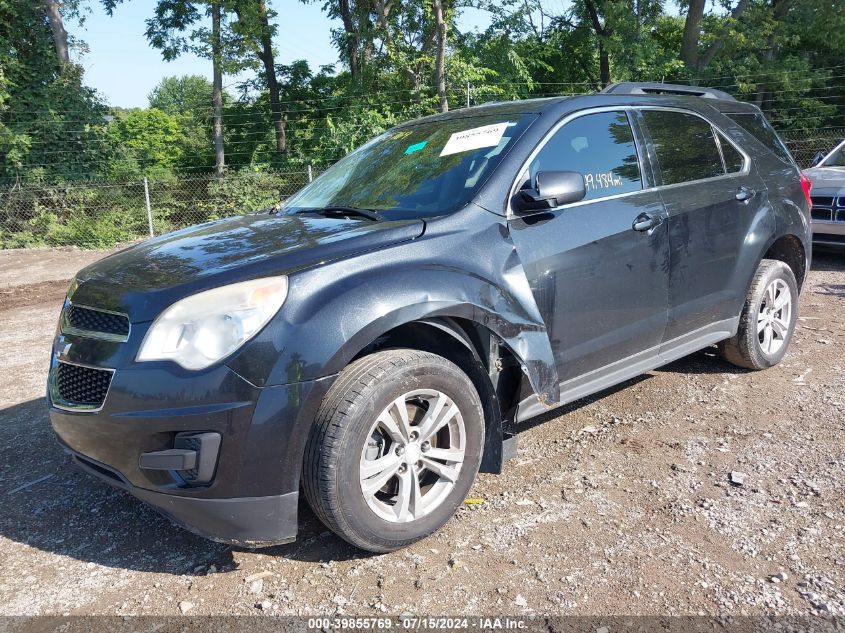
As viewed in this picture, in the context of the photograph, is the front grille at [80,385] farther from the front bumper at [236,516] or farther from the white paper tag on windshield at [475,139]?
the white paper tag on windshield at [475,139]

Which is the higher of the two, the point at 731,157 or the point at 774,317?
the point at 731,157

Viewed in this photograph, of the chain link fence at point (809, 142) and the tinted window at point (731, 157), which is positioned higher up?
the tinted window at point (731, 157)

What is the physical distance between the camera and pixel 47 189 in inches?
631

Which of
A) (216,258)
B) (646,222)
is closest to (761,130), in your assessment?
(646,222)

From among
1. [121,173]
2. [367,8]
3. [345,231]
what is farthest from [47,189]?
[345,231]

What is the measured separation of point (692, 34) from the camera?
22078 mm

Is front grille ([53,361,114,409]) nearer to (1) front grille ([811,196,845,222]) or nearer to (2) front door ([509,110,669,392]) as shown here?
(2) front door ([509,110,669,392])

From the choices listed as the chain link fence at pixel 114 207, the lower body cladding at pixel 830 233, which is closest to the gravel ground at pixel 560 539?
the lower body cladding at pixel 830 233

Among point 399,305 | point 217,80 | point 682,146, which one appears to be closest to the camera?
point 399,305

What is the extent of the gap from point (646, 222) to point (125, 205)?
14.8m

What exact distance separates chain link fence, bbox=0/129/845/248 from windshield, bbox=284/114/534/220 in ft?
38.7

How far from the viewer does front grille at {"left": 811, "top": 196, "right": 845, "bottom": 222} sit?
8002 millimetres

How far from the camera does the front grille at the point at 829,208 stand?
8.00 metres

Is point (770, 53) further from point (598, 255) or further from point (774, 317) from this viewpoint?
point (598, 255)
